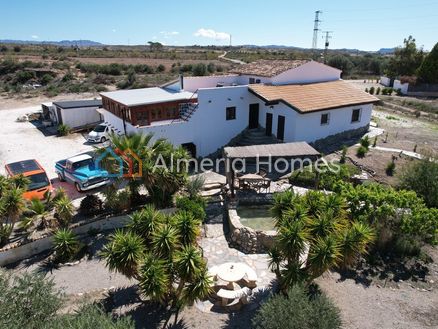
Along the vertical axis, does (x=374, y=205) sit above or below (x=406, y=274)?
above

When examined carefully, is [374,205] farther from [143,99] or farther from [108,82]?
[108,82]

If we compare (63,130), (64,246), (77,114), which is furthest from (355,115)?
(63,130)

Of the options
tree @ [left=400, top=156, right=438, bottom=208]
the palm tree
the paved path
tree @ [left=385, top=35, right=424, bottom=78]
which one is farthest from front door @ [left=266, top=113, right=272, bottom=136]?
tree @ [left=385, top=35, right=424, bottom=78]

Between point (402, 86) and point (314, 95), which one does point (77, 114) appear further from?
point (402, 86)

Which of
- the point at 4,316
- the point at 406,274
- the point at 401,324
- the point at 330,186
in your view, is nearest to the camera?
the point at 4,316

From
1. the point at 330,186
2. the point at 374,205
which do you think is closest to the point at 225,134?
the point at 330,186

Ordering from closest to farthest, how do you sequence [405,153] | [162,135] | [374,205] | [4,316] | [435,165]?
1. [4,316]
2. [374,205]
3. [435,165]
4. [162,135]
5. [405,153]

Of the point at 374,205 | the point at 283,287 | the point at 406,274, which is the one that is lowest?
the point at 406,274

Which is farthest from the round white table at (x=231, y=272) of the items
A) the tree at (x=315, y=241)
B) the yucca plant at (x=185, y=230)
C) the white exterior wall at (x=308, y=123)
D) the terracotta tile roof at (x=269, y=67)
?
the terracotta tile roof at (x=269, y=67)
